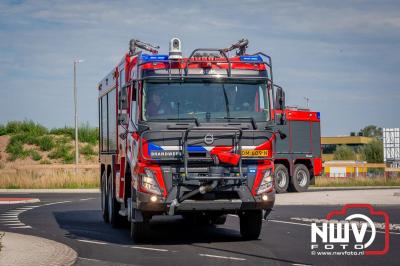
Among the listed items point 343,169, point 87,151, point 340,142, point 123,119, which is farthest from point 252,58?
point 340,142

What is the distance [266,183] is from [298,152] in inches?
756

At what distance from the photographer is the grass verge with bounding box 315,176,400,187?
40.8m

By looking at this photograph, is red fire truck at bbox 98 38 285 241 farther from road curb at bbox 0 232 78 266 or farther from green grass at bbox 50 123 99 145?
green grass at bbox 50 123 99 145

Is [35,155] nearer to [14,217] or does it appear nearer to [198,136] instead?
[14,217]

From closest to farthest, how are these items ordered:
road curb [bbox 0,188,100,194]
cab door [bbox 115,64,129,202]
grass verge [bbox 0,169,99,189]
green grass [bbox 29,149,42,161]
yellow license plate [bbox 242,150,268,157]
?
yellow license plate [bbox 242,150,268,157] < cab door [bbox 115,64,129,202] < road curb [bbox 0,188,100,194] < grass verge [bbox 0,169,99,189] < green grass [bbox 29,149,42,161]

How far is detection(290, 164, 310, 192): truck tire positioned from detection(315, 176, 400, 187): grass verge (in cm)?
651

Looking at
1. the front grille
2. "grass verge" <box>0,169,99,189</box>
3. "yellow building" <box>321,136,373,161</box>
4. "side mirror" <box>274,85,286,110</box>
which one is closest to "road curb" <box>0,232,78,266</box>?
the front grille

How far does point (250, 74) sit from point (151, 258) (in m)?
4.30

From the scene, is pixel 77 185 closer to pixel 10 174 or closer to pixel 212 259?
pixel 10 174

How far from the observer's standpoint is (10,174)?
43344mm

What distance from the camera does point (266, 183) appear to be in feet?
48.9

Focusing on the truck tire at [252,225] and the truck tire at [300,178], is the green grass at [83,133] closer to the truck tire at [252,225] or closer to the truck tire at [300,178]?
the truck tire at [300,178]

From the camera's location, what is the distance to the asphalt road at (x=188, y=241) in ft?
41.7
